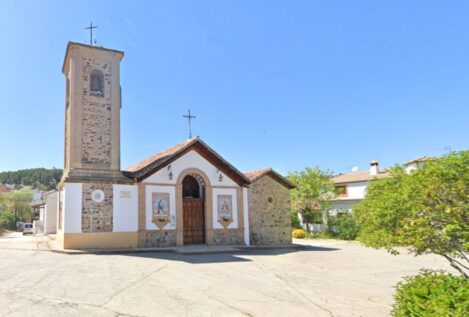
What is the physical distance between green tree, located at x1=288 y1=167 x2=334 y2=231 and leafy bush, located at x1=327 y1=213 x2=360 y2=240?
1324 mm

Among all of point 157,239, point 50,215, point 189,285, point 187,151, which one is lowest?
point 189,285

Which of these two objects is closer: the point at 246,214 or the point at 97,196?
the point at 97,196

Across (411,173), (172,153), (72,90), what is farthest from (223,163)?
(411,173)

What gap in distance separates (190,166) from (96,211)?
5123 millimetres

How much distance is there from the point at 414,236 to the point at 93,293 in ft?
21.7

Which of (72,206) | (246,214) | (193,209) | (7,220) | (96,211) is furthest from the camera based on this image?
(7,220)

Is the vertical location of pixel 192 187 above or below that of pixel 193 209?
above

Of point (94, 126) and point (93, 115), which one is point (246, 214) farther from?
point (93, 115)

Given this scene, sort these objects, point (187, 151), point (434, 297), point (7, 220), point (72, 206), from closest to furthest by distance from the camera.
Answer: point (434, 297)
point (72, 206)
point (187, 151)
point (7, 220)

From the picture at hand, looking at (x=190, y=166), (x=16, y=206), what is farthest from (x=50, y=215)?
(x=16, y=206)

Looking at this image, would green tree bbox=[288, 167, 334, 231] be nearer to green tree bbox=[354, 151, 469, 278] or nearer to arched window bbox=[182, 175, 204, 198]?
arched window bbox=[182, 175, 204, 198]

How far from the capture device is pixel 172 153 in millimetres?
18234

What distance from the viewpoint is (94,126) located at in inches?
677

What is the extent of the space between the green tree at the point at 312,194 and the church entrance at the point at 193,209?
48.6 feet
